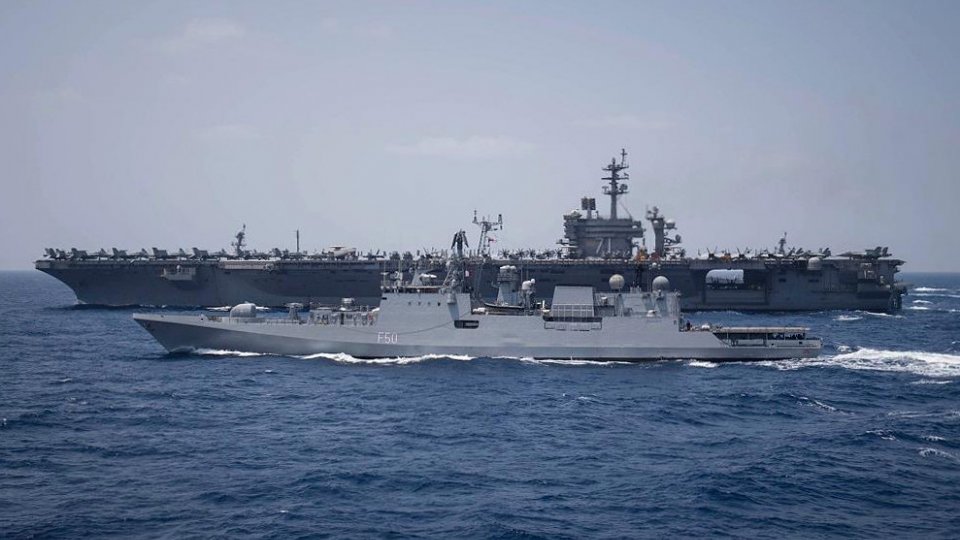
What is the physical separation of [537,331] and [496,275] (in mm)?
23130

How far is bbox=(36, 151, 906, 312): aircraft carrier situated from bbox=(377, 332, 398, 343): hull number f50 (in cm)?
2160

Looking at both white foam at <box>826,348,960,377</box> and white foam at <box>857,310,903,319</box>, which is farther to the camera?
white foam at <box>857,310,903,319</box>

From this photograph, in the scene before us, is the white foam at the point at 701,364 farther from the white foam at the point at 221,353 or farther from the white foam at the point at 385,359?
the white foam at the point at 221,353

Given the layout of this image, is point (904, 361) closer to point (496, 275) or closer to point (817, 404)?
point (817, 404)

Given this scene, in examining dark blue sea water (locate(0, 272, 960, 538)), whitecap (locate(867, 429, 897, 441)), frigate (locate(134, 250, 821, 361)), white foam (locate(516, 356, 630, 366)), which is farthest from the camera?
frigate (locate(134, 250, 821, 361))

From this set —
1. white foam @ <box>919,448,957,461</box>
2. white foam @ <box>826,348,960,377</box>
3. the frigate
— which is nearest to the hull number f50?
the frigate

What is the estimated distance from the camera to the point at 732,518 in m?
15.2

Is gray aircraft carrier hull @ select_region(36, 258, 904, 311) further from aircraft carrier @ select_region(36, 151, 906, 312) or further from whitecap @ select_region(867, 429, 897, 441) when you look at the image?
whitecap @ select_region(867, 429, 897, 441)

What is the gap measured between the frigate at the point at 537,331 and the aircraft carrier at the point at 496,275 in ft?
69.2

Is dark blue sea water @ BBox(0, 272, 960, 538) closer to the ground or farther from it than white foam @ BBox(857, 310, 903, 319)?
closer to the ground

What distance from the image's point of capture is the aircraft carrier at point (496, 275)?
57.3 m

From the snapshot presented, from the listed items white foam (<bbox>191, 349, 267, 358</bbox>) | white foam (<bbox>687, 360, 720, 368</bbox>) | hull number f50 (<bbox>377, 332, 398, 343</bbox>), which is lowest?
white foam (<bbox>687, 360, 720, 368</bbox>)

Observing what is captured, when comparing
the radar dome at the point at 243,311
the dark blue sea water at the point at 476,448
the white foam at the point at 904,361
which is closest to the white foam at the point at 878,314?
the white foam at the point at 904,361

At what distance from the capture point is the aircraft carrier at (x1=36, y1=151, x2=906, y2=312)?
188 feet
